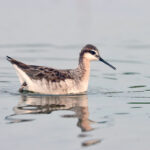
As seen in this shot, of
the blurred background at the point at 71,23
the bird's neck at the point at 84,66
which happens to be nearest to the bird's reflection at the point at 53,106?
the bird's neck at the point at 84,66

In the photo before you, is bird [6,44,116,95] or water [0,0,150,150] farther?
bird [6,44,116,95]

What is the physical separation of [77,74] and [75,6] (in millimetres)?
9864

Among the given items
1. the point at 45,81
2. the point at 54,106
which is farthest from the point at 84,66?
the point at 54,106

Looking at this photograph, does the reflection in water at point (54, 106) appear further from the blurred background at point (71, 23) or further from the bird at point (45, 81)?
the blurred background at point (71, 23)

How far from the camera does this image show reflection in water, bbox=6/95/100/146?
14.6 meters

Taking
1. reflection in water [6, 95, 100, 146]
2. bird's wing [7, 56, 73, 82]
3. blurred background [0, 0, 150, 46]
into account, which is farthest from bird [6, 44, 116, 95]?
blurred background [0, 0, 150, 46]

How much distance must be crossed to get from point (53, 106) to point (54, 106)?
0.02 m

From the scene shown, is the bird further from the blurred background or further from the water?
the blurred background

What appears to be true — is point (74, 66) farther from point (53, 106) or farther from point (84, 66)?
point (53, 106)

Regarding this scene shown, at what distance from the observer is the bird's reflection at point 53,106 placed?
1463 cm

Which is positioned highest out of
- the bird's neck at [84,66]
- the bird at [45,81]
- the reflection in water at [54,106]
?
the bird's neck at [84,66]

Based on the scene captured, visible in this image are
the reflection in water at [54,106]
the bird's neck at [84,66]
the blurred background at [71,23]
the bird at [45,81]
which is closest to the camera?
the reflection in water at [54,106]

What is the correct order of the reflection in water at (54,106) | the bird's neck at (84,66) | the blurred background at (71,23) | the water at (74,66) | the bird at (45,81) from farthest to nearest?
the blurred background at (71,23)
the bird's neck at (84,66)
the bird at (45,81)
the reflection in water at (54,106)
the water at (74,66)

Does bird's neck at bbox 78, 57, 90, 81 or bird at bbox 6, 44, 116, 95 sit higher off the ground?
bird's neck at bbox 78, 57, 90, 81
